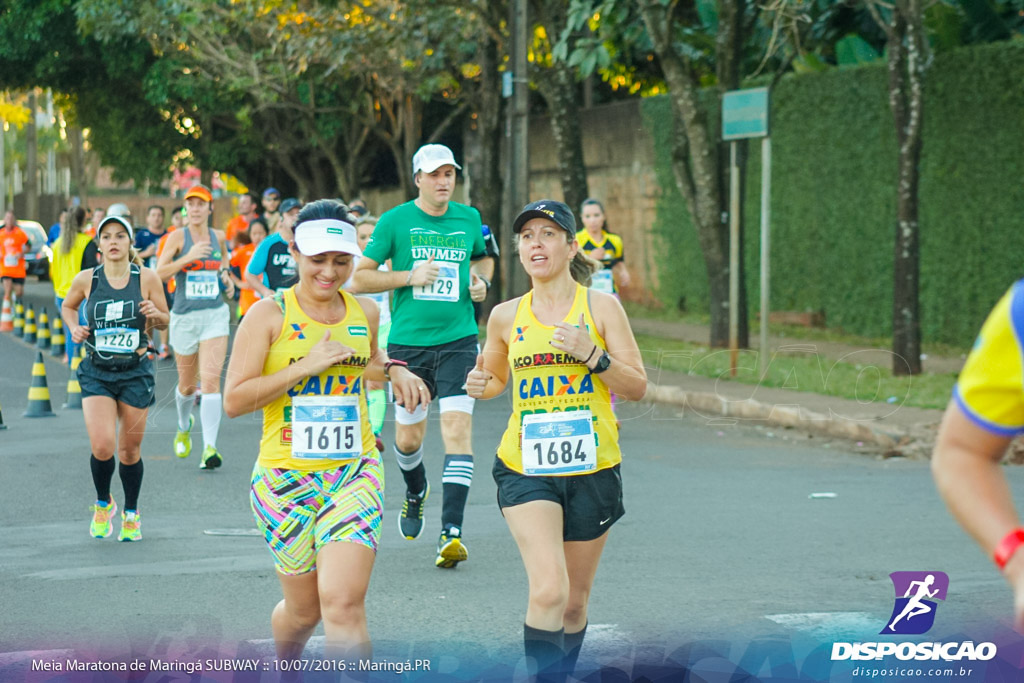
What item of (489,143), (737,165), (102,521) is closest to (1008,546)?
(102,521)

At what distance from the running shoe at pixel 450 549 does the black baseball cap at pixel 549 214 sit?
2.47m

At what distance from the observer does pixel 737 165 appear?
15.8 meters

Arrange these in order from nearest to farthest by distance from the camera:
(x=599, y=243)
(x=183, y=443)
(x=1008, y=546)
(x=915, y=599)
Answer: (x=1008, y=546) → (x=915, y=599) → (x=183, y=443) → (x=599, y=243)

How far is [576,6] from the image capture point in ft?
51.5

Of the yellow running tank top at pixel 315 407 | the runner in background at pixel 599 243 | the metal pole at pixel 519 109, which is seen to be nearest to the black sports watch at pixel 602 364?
the yellow running tank top at pixel 315 407

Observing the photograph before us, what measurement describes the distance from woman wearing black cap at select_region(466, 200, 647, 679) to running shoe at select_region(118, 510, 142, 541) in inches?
136

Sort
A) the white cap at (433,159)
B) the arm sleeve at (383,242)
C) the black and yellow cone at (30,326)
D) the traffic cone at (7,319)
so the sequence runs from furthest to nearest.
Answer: the traffic cone at (7,319) → the black and yellow cone at (30,326) → the arm sleeve at (383,242) → the white cap at (433,159)

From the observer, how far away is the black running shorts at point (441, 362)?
7734 mm

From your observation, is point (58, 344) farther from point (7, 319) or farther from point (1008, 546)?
point (1008, 546)

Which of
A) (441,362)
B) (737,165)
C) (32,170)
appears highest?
(32,170)

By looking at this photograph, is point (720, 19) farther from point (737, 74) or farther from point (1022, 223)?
point (1022, 223)

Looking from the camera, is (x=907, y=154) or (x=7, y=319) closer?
(x=907, y=154)

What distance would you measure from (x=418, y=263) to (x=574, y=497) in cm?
309

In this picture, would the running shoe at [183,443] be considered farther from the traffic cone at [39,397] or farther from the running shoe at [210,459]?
the traffic cone at [39,397]
